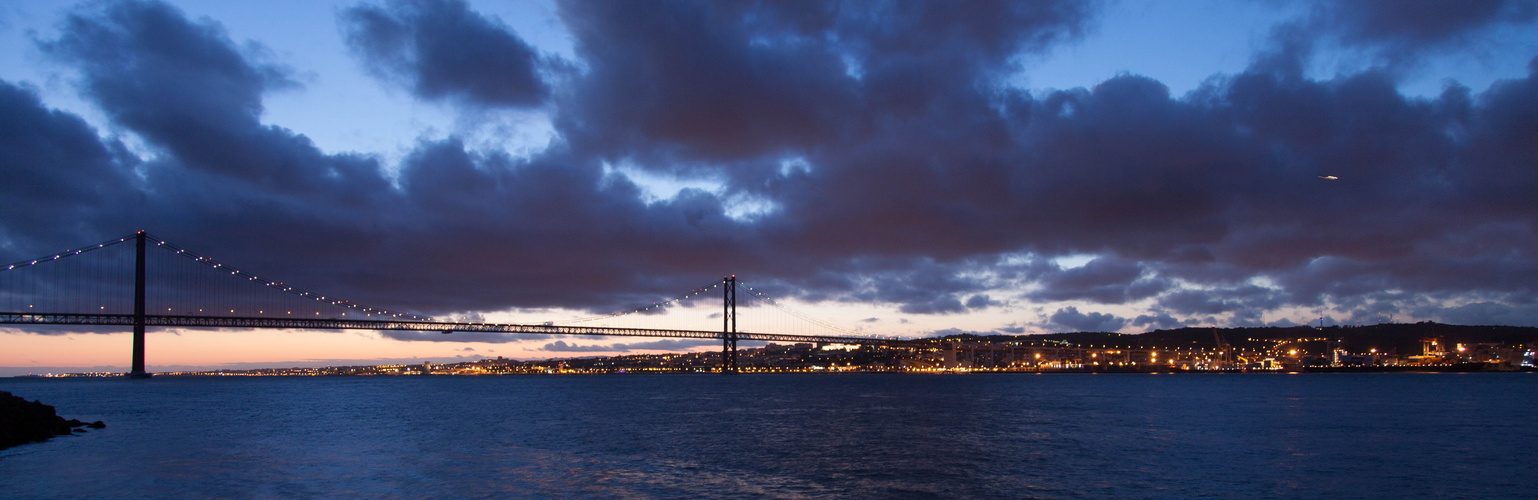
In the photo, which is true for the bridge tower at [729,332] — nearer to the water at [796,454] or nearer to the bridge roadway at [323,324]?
the bridge roadway at [323,324]

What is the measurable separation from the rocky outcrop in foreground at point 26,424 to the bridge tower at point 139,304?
43071 millimetres

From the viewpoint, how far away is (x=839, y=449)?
24.6m

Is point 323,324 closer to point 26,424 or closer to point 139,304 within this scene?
point 139,304

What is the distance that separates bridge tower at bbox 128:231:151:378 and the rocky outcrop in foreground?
1696 inches

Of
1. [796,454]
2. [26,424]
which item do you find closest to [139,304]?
[26,424]

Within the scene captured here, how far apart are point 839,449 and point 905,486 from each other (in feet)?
21.5

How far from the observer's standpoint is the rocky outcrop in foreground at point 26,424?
85.0 ft

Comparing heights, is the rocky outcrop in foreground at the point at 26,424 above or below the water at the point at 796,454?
above

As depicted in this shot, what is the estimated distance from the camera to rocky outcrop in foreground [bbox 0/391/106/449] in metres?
25.9

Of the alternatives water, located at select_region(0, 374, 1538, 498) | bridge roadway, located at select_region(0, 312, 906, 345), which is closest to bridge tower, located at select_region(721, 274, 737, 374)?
bridge roadway, located at select_region(0, 312, 906, 345)

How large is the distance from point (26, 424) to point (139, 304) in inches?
2010

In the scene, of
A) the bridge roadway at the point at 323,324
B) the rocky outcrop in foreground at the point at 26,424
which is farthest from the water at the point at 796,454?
the bridge roadway at the point at 323,324

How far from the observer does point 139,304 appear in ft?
230

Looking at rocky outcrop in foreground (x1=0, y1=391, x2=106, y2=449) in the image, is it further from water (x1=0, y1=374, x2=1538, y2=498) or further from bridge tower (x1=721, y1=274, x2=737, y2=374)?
bridge tower (x1=721, y1=274, x2=737, y2=374)
